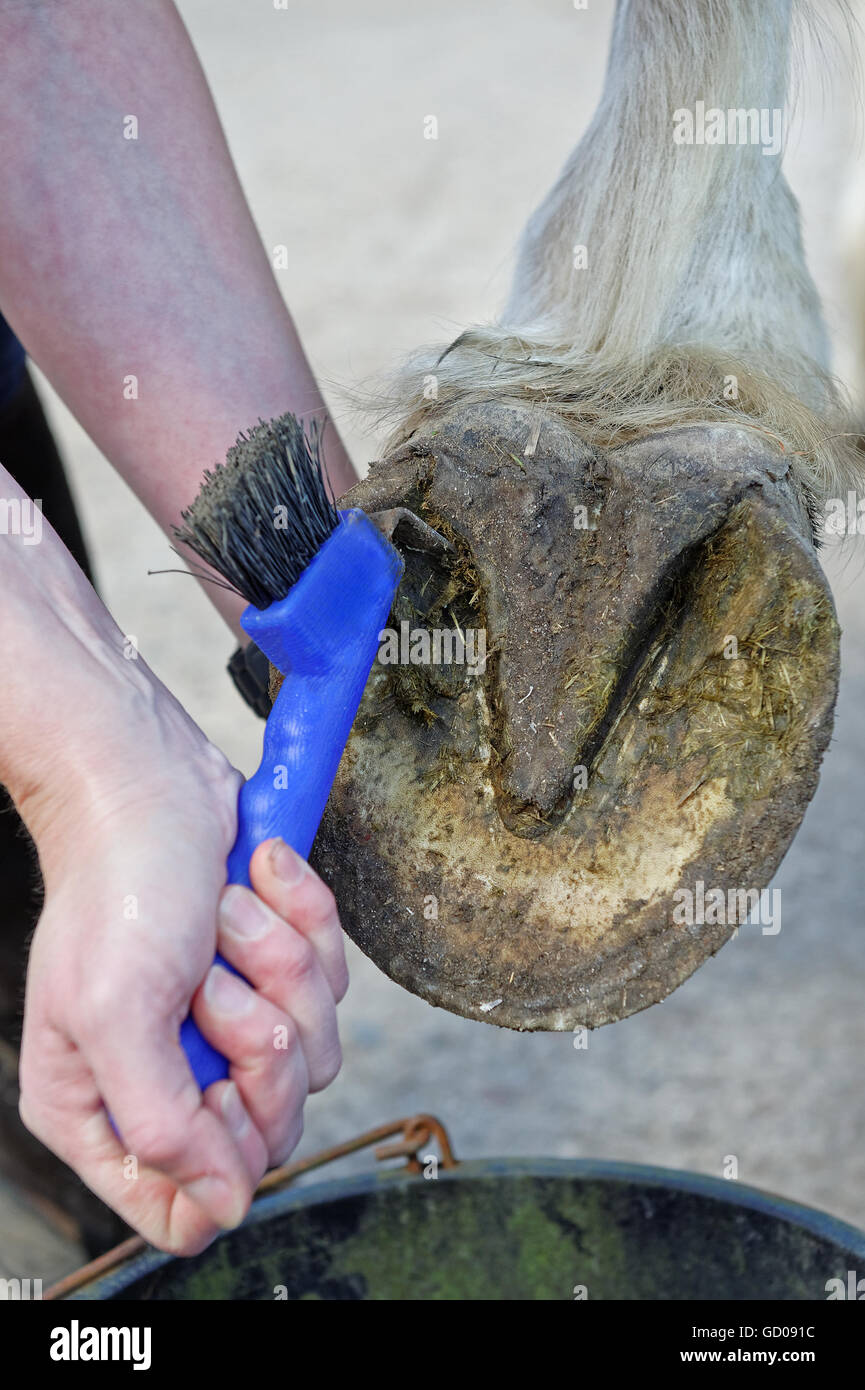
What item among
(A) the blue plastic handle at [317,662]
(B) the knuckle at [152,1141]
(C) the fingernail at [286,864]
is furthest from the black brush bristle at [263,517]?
(B) the knuckle at [152,1141]

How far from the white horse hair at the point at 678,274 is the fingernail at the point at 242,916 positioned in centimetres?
28

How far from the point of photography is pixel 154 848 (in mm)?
508

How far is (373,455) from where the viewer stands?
1296 millimetres

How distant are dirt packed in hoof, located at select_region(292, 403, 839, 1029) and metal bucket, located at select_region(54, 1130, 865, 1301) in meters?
0.41

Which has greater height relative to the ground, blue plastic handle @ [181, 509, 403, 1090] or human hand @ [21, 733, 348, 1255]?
blue plastic handle @ [181, 509, 403, 1090]

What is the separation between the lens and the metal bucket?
92 centimetres

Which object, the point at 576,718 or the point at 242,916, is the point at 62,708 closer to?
the point at 242,916

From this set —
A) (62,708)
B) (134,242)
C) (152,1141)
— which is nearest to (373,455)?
(134,242)

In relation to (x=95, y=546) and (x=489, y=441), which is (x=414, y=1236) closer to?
(x=489, y=441)

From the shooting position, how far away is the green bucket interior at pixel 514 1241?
92 cm

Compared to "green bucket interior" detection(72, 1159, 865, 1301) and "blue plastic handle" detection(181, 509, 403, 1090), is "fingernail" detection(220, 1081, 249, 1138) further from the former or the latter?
"green bucket interior" detection(72, 1159, 865, 1301)

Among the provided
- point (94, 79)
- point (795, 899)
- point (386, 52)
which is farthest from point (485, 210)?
point (94, 79)

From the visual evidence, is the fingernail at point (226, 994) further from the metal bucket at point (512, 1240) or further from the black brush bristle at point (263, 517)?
the metal bucket at point (512, 1240)

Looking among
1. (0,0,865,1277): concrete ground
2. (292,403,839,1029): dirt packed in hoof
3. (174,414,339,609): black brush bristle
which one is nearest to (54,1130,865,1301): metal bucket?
(0,0,865,1277): concrete ground
